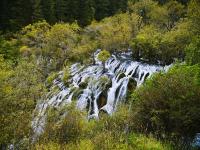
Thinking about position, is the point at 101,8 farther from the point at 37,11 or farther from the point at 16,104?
the point at 16,104

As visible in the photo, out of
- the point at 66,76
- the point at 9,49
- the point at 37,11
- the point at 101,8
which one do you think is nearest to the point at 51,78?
the point at 66,76

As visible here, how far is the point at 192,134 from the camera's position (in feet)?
51.6

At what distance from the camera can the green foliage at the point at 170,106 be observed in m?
15.4

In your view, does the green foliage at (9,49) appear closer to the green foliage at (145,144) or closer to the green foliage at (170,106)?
the green foliage at (170,106)

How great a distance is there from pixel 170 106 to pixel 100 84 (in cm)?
1355

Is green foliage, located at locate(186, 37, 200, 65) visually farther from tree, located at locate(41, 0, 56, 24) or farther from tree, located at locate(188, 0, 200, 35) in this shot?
tree, located at locate(41, 0, 56, 24)

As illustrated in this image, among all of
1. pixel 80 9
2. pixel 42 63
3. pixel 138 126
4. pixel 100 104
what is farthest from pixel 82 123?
pixel 80 9

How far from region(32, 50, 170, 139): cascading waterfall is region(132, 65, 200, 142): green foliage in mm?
7262

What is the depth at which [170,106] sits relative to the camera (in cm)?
1573

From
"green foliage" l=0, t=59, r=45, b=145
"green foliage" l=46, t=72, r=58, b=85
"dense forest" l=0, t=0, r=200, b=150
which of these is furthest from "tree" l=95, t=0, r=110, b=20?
"green foliage" l=0, t=59, r=45, b=145

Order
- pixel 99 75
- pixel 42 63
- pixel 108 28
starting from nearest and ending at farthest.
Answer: pixel 99 75 < pixel 42 63 < pixel 108 28

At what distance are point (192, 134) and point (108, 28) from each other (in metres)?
27.5

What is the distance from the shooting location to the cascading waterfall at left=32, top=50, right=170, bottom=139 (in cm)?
2642

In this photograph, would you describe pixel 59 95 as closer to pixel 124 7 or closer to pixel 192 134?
pixel 192 134
